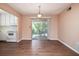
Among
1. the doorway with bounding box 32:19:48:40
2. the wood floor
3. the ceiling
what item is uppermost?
the ceiling

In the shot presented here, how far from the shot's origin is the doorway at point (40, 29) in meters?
10.1

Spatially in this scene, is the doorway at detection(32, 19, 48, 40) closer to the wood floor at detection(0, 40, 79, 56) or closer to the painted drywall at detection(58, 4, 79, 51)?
the painted drywall at detection(58, 4, 79, 51)

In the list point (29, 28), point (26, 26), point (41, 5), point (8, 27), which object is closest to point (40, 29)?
point (29, 28)

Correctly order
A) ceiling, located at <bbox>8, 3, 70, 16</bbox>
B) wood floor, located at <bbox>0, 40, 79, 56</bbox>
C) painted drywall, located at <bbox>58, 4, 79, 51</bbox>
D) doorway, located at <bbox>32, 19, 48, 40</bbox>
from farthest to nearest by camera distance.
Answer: doorway, located at <bbox>32, 19, 48, 40</bbox>
ceiling, located at <bbox>8, 3, 70, 16</bbox>
painted drywall, located at <bbox>58, 4, 79, 51</bbox>
wood floor, located at <bbox>0, 40, 79, 56</bbox>

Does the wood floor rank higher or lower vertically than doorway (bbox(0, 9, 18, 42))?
lower

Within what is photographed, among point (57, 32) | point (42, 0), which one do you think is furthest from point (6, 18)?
point (42, 0)

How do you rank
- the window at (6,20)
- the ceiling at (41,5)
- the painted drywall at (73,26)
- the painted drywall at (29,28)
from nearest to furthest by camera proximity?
the painted drywall at (73,26) < the ceiling at (41,5) < the window at (6,20) < the painted drywall at (29,28)

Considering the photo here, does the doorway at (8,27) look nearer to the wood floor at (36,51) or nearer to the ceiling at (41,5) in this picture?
the ceiling at (41,5)

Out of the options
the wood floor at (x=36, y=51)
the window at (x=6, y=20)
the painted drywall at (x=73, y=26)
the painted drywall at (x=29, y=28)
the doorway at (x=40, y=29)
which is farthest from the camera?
the doorway at (x=40, y=29)

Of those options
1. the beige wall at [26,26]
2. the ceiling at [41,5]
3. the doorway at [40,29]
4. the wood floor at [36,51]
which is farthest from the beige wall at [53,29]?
the wood floor at [36,51]

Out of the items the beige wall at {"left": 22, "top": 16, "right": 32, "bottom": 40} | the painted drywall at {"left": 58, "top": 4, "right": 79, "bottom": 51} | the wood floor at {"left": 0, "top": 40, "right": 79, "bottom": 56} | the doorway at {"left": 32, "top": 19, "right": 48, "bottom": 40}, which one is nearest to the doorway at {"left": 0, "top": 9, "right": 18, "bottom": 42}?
the beige wall at {"left": 22, "top": 16, "right": 32, "bottom": 40}

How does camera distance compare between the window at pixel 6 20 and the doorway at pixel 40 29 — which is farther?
the doorway at pixel 40 29

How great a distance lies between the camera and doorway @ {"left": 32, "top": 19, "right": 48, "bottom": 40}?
10.1 metres

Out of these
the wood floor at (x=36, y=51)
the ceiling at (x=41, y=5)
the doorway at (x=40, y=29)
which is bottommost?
the wood floor at (x=36, y=51)
